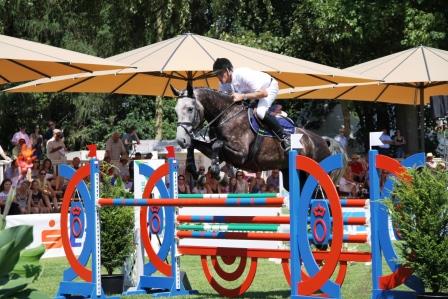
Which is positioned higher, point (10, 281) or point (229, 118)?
point (229, 118)

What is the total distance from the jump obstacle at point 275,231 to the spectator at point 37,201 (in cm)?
637

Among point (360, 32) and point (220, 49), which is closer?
point (220, 49)

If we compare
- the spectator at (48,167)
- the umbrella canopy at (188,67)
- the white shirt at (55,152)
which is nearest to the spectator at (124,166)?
the white shirt at (55,152)

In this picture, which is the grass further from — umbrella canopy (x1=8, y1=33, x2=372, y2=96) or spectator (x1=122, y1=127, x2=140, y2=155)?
spectator (x1=122, y1=127, x2=140, y2=155)

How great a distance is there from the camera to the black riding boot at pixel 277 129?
953 centimetres

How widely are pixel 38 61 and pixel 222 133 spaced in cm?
233

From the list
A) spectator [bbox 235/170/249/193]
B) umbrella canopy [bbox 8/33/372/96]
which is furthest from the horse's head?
spectator [bbox 235/170/249/193]

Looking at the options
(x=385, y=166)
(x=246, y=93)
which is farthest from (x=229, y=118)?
(x=385, y=166)

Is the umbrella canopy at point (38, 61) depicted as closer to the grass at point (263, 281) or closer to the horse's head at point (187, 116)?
the horse's head at point (187, 116)

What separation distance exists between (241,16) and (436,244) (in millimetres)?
24508

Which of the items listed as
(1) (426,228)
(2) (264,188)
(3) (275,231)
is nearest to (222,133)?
(3) (275,231)

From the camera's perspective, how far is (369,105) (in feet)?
111

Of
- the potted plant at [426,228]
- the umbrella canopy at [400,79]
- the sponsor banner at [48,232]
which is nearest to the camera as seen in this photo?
the potted plant at [426,228]

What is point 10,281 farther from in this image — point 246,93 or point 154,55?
point 154,55
